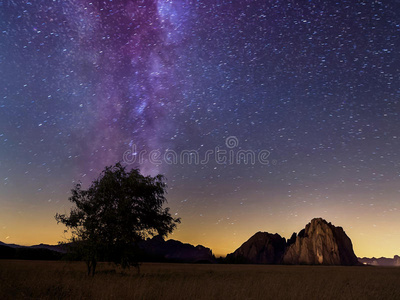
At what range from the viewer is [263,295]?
12.9 meters

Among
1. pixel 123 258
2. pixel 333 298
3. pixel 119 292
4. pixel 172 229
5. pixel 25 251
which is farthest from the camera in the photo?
pixel 25 251

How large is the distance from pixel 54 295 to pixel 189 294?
15.7 feet

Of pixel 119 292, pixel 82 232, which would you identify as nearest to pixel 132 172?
pixel 82 232

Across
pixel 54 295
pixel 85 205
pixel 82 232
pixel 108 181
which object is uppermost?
pixel 108 181

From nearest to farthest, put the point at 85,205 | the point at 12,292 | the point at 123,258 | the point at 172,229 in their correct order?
the point at 12,292, the point at 123,258, the point at 85,205, the point at 172,229

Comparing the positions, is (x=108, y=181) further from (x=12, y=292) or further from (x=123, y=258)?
→ (x=12, y=292)

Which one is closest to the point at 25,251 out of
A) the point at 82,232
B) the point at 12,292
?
the point at 82,232

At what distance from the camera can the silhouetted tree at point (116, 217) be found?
24375mm

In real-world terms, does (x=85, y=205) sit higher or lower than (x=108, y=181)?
lower

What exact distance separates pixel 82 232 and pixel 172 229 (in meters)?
7.80

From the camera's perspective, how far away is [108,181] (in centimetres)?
2573

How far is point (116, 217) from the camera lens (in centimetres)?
2442

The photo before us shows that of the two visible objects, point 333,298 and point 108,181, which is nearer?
point 333,298

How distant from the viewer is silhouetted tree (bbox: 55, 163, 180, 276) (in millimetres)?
24375
